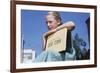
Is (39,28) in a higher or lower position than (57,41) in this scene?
higher

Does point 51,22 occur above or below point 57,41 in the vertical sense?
above

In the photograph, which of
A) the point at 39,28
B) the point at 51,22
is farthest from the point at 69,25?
the point at 39,28

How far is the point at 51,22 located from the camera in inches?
69.9

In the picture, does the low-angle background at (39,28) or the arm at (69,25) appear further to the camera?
the arm at (69,25)

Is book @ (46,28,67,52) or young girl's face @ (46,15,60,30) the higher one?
young girl's face @ (46,15,60,30)

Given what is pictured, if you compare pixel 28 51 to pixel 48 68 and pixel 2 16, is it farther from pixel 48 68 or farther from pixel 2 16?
pixel 2 16

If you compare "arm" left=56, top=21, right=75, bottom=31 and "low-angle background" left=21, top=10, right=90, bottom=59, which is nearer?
"low-angle background" left=21, top=10, right=90, bottom=59

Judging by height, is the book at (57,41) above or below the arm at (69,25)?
below

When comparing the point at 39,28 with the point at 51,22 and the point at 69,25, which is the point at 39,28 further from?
the point at 69,25

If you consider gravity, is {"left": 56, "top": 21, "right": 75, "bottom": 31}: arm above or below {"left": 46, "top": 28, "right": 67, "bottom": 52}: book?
above

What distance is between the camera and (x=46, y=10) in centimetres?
175

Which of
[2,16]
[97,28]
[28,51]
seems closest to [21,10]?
[2,16]

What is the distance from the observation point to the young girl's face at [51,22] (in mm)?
1761

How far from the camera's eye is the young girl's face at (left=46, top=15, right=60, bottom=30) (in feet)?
5.78
